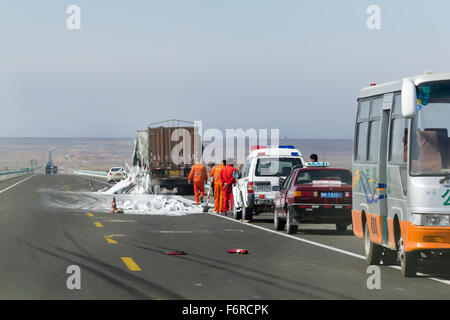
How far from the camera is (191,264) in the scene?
44.1 feet

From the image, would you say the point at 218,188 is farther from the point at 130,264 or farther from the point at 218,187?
the point at 130,264

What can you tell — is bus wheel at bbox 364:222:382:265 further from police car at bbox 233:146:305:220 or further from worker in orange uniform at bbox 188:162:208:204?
worker in orange uniform at bbox 188:162:208:204

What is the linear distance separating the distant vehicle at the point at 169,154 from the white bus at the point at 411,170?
→ 31.4 metres

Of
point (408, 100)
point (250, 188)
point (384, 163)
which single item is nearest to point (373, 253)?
point (384, 163)

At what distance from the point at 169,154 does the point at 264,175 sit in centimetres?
2172

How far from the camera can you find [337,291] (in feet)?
34.9

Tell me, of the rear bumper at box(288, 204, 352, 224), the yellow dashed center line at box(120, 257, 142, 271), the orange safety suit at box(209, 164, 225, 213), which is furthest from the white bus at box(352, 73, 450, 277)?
the orange safety suit at box(209, 164, 225, 213)

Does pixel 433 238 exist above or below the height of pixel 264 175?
below

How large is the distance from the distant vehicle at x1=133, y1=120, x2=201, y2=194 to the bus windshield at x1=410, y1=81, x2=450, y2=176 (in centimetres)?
3323

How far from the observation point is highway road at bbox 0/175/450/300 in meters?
10.5

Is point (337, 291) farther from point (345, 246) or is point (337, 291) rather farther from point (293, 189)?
point (293, 189)

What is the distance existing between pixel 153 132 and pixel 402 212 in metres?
34.9

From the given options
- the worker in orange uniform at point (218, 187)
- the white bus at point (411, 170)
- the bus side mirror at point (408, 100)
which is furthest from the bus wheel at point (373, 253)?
the worker in orange uniform at point (218, 187)

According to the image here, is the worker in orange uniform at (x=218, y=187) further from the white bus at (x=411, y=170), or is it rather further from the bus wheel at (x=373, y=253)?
the white bus at (x=411, y=170)
